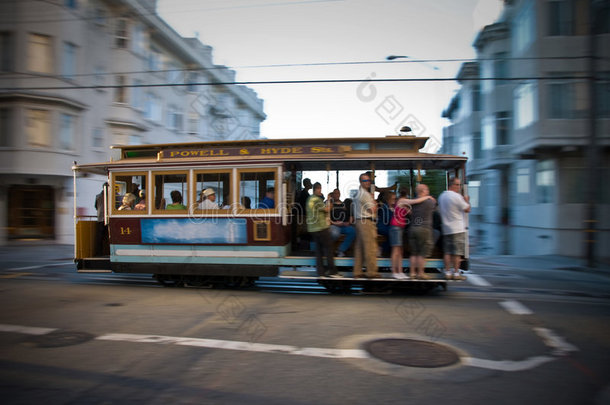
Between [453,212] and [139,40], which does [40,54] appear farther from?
[453,212]

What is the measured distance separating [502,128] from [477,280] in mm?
14487

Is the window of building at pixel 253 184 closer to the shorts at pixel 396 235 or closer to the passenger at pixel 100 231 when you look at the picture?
the shorts at pixel 396 235

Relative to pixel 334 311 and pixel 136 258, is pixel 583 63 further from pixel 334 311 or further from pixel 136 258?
pixel 136 258

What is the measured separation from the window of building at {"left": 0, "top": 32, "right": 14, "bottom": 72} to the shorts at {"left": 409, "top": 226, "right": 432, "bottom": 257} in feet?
64.1

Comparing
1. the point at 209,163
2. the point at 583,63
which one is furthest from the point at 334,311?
the point at 583,63

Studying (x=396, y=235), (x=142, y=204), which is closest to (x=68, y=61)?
(x=142, y=204)

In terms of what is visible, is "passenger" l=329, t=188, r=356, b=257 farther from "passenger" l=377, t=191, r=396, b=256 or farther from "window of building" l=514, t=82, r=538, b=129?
"window of building" l=514, t=82, r=538, b=129

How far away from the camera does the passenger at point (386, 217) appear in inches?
313

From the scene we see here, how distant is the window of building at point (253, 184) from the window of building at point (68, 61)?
1520 cm

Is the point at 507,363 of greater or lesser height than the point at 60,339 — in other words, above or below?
below

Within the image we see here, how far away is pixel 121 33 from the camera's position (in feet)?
73.4

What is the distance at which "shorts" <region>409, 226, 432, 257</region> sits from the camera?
7211 millimetres

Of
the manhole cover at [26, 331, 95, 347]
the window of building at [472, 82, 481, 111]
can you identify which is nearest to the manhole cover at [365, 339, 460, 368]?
the manhole cover at [26, 331, 95, 347]

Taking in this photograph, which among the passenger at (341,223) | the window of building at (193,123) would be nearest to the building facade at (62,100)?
the window of building at (193,123)
